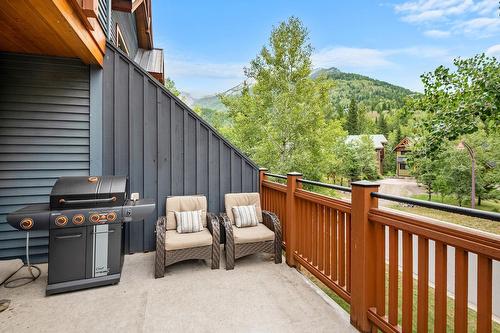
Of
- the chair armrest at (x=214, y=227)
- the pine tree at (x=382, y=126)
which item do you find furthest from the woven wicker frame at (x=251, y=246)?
the pine tree at (x=382, y=126)

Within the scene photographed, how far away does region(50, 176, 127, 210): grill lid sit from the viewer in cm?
263

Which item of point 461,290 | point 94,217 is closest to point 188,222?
point 94,217

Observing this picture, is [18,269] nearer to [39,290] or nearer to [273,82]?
[39,290]

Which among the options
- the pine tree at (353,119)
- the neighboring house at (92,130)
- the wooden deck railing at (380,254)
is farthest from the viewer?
the pine tree at (353,119)

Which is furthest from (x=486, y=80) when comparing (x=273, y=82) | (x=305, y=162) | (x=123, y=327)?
(x=123, y=327)

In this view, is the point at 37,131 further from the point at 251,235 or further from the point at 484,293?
the point at 484,293

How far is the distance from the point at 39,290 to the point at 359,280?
10.6ft

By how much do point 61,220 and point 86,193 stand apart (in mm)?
336

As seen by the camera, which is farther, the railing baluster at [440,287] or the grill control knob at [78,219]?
the grill control knob at [78,219]

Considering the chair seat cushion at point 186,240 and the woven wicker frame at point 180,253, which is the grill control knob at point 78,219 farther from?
the chair seat cushion at point 186,240

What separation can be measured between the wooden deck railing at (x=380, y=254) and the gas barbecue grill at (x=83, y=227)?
1905 mm

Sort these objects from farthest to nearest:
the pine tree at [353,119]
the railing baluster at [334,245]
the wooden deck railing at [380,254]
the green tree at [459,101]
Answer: the pine tree at [353,119] < the green tree at [459,101] < the railing baluster at [334,245] < the wooden deck railing at [380,254]

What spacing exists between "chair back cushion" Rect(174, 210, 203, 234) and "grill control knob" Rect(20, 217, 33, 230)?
1.53 m

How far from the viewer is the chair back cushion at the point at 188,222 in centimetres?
340
